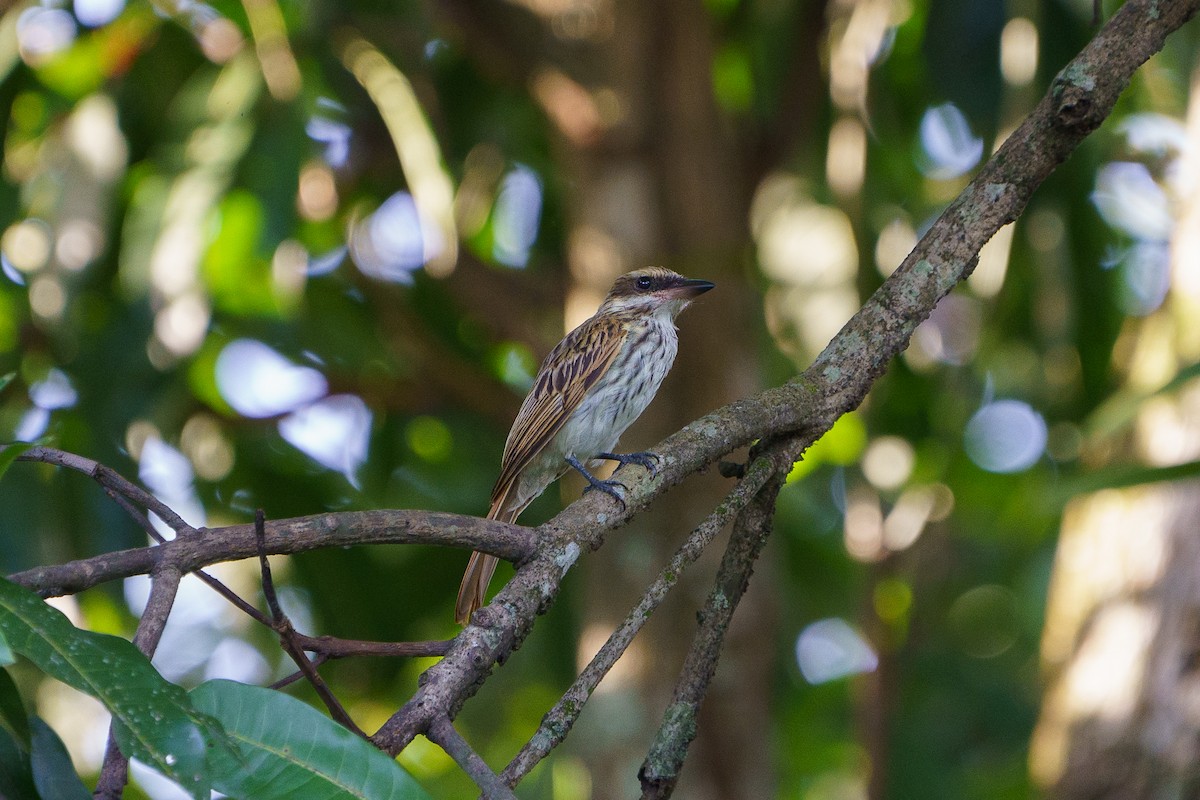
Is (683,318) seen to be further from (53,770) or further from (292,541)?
(53,770)

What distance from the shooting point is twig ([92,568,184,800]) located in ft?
5.12

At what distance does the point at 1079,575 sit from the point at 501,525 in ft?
14.1

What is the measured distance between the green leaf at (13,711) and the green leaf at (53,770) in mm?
24

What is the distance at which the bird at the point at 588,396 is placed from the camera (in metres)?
4.55

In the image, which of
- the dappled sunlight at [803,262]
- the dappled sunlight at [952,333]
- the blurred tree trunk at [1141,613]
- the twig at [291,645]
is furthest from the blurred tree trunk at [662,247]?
the twig at [291,645]

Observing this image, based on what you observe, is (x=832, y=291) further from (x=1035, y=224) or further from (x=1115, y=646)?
(x=1115, y=646)

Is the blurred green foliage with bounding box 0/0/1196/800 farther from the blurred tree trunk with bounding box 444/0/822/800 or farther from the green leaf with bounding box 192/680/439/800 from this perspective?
the green leaf with bounding box 192/680/439/800

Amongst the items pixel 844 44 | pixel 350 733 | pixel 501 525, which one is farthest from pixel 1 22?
pixel 350 733

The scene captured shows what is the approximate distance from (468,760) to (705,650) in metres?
0.87

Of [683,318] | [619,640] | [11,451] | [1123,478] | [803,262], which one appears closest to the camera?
[11,451]

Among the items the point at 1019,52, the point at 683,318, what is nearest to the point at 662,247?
the point at 683,318

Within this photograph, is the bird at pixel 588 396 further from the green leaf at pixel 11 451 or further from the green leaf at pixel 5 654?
the green leaf at pixel 5 654

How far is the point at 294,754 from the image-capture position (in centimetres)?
161

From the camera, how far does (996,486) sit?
295 inches
